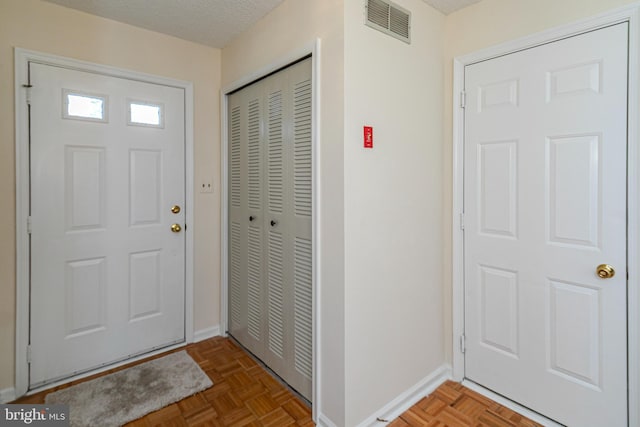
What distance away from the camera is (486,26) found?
195 cm

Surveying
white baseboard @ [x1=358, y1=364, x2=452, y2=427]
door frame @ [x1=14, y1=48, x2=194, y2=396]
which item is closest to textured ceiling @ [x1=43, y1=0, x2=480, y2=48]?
door frame @ [x1=14, y1=48, x2=194, y2=396]

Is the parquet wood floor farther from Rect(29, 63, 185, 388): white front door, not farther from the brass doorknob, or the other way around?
the brass doorknob

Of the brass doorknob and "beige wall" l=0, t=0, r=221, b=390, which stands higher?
"beige wall" l=0, t=0, r=221, b=390

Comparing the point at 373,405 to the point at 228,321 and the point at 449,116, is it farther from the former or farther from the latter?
the point at 449,116

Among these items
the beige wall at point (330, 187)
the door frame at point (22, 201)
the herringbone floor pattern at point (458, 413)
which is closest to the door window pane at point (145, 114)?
the door frame at point (22, 201)

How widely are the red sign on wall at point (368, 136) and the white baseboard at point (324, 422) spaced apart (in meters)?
1.48

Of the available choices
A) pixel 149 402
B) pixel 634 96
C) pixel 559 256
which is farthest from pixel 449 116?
pixel 149 402

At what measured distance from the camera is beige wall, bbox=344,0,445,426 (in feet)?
5.42

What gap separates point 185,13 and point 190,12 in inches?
1.7

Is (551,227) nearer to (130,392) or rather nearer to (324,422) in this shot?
(324,422)

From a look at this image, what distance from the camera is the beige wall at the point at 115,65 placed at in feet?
6.40

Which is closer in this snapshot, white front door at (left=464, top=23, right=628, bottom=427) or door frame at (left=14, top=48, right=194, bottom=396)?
white front door at (left=464, top=23, right=628, bottom=427)

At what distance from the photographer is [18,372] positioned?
78.5 inches

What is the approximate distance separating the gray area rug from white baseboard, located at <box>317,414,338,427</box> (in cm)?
80
